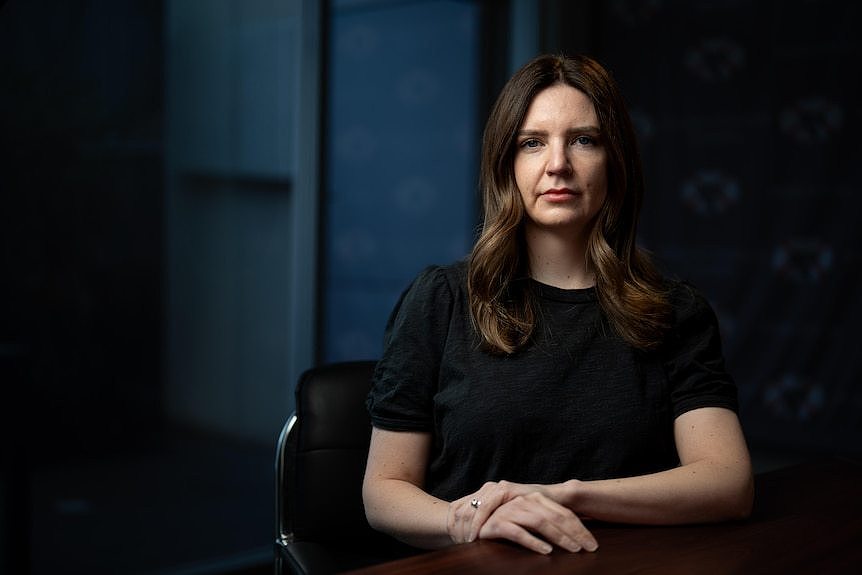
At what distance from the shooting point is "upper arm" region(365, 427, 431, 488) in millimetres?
1500

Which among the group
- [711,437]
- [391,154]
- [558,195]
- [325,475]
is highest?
[391,154]

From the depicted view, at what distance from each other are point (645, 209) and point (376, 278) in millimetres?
1451

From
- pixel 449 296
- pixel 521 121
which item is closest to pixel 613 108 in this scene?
pixel 521 121

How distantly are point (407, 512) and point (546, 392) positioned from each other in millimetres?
286

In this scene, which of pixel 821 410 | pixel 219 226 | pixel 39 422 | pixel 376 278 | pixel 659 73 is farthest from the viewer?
pixel 659 73

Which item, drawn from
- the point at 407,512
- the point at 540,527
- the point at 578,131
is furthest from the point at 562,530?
the point at 578,131

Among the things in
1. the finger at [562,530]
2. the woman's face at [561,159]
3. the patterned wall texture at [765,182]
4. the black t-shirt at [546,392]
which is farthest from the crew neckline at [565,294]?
the patterned wall texture at [765,182]

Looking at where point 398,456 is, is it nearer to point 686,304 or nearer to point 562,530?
point 562,530

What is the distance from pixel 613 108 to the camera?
5.19 feet

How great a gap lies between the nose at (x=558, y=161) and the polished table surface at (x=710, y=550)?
56cm

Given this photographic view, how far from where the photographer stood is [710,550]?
1.21 meters

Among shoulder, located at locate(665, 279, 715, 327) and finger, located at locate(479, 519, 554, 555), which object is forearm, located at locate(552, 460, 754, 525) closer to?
finger, located at locate(479, 519, 554, 555)

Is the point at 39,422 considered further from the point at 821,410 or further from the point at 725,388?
the point at 821,410

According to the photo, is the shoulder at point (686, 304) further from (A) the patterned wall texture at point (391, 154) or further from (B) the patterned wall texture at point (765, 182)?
(B) the patterned wall texture at point (765, 182)
